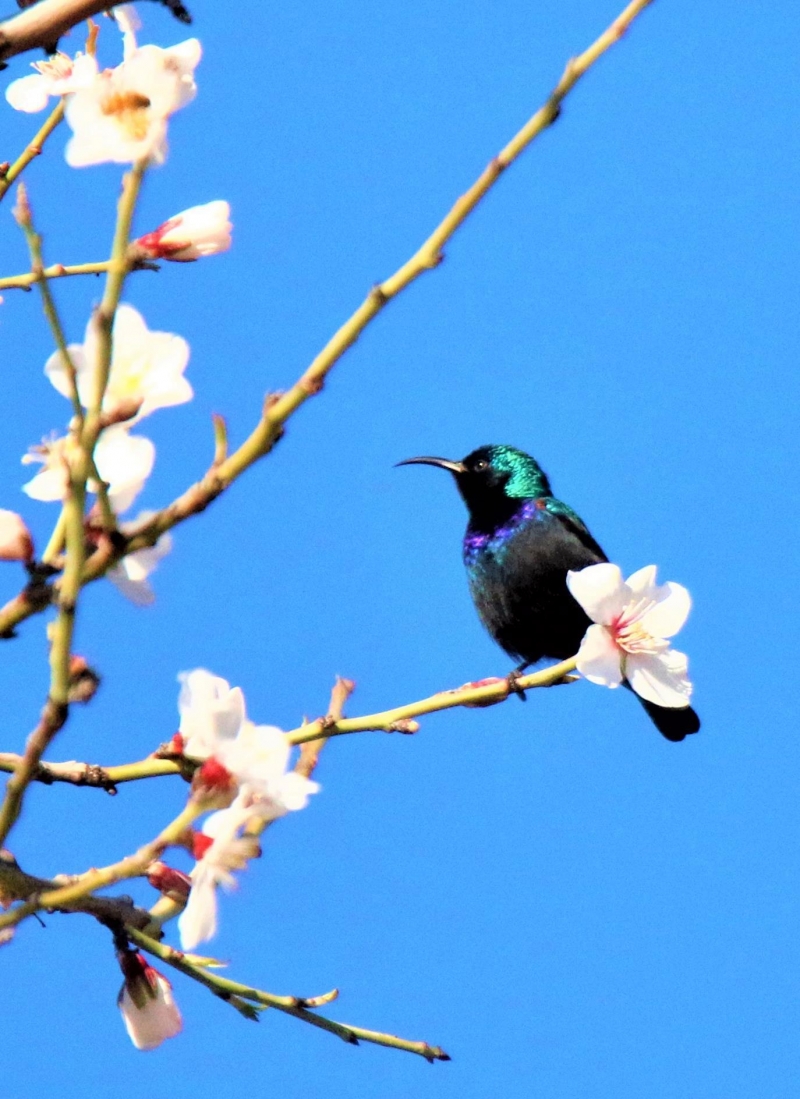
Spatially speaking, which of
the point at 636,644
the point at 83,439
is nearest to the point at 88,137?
the point at 83,439

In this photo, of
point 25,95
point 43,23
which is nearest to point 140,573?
point 43,23

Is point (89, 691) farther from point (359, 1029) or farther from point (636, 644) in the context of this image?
point (636, 644)

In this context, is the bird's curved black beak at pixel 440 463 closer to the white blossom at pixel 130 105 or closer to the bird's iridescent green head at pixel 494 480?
the bird's iridescent green head at pixel 494 480

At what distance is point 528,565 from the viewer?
6.02 m

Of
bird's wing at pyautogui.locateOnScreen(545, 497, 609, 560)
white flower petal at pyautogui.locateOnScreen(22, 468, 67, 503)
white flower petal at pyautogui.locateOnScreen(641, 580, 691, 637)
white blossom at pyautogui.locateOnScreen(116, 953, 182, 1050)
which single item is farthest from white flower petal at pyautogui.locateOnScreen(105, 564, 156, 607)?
bird's wing at pyautogui.locateOnScreen(545, 497, 609, 560)

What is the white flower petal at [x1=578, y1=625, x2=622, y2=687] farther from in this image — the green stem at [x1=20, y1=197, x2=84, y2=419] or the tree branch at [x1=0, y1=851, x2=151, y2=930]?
the green stem at [x1=20, y1=197, x2=84, y2=419]

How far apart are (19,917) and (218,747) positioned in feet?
0.86

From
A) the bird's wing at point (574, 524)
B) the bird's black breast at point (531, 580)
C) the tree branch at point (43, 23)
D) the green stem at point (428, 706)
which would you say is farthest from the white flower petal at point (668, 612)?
the bird's wing at point (574, 524)

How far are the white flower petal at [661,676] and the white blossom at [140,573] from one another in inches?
28.5

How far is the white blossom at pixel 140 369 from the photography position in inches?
54.5

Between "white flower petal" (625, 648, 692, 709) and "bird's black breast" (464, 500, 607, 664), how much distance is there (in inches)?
150

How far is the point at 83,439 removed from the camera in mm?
1208

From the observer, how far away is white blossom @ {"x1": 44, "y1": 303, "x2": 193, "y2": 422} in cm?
138

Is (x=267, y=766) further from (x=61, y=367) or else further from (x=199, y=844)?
(x=61, y=367)
